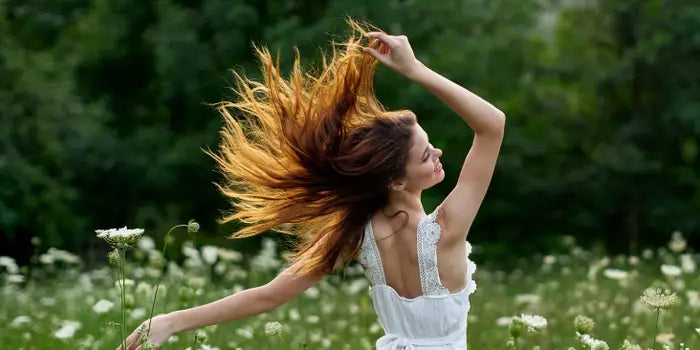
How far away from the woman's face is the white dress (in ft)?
0.50

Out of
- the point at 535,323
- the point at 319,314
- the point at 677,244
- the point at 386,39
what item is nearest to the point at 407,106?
the point at 677,244

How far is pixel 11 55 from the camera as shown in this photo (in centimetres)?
1383

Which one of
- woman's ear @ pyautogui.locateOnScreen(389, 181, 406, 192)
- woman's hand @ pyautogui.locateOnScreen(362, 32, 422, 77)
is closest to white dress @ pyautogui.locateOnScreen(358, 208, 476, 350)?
woman's ear @ pyautogui.locateOnScreen(389, 181, 406, 192)

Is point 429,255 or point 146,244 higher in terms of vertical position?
point 146,244

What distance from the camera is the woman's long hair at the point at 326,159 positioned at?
3.35 meters

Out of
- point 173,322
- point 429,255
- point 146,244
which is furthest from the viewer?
point 146,244

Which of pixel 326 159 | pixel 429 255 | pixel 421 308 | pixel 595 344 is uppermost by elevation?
pixel 326 159

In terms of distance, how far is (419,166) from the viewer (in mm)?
3340

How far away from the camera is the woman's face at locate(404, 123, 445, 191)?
3344mm

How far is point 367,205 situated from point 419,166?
21 centimetres

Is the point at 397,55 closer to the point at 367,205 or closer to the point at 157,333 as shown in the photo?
the point at 367,205

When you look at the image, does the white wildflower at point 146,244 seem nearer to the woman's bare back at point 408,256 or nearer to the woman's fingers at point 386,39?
the woman's bare back at point 408,256

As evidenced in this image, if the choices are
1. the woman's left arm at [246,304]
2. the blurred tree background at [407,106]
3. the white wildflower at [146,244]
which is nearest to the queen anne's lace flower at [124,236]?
the woman's left arm at [246,304]

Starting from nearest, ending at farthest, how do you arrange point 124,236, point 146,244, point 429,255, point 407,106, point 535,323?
point 124,236 < point 429,255 < point 535,323 < point 146,244 < point 407,106
